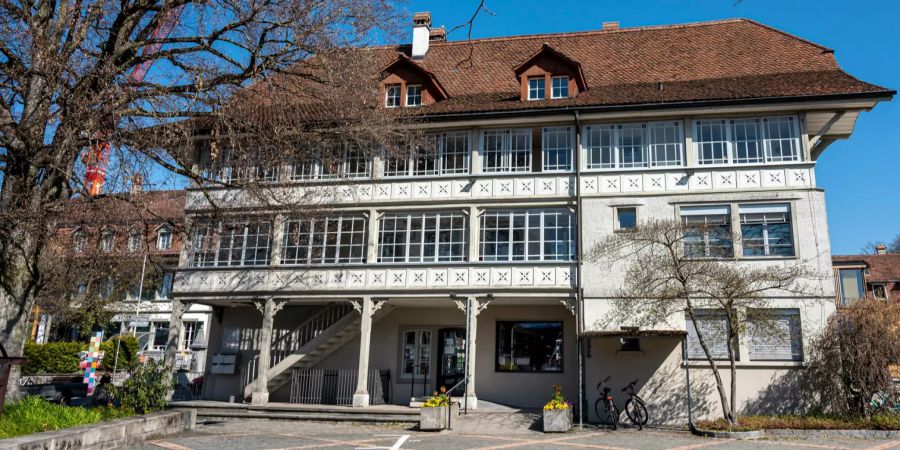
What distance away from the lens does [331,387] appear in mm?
22062

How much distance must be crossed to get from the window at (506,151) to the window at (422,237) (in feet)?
6.33

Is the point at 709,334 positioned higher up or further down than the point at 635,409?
higher up

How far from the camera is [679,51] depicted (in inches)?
955

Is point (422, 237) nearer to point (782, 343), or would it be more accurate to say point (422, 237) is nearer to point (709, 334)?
point (709, 334)

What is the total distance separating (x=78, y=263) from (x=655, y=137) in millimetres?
19709

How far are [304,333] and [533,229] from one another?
8.85 m

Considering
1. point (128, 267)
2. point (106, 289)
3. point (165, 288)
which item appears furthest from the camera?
point (165, 288)

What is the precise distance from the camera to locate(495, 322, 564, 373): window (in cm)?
2116

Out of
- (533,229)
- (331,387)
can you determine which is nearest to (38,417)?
(331,387)

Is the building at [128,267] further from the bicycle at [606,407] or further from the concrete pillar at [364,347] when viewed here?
the bicycle at [606,407]


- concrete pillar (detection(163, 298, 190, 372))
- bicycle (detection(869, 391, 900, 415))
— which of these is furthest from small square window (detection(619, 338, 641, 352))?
concrete pillar (detection(163, 298, 190, 372))

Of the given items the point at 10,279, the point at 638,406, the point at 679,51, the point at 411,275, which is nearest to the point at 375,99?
the point at 411,275

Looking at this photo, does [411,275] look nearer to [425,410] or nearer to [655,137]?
[425,410]

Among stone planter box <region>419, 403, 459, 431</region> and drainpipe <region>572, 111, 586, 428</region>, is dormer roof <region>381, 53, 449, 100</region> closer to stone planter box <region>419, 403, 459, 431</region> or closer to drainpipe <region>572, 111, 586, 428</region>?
drainpipe <region>572, 111, 586, 428</region>
